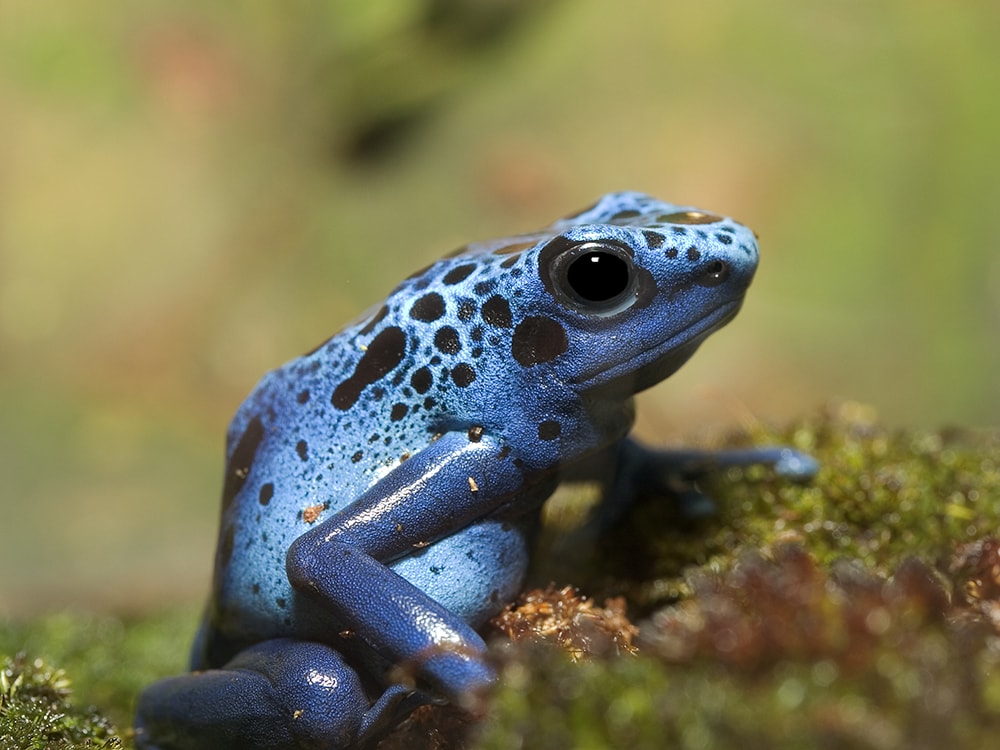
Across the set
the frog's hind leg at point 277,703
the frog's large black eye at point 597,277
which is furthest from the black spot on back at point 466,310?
the frog's hind leg at point 277,703

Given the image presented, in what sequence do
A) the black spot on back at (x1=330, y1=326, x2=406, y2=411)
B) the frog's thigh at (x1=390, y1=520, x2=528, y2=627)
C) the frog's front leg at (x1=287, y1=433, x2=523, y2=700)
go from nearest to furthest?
the frog's front leg at (x1=287, y1=433, x2=523, y2=700) < the frog's thigh at (x1=390, y1=520, x2=528, y2=627) < the black spot on back at (x1=330, y1=326, x2=406, y2=411)

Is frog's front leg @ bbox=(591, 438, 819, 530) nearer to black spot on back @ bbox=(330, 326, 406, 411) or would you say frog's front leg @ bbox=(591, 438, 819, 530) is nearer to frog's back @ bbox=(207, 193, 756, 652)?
frog's back @ bbox=(207, 193, 756, 652)

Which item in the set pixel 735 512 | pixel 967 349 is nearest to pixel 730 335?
pixel 967 349

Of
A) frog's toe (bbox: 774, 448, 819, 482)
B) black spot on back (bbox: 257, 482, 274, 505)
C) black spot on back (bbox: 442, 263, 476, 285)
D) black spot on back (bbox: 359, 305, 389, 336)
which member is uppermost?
black spot on back (bbox: 442, 263, 476, 285)

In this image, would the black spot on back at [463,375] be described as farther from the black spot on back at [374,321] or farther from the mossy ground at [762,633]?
the mossy ground at [762,633]

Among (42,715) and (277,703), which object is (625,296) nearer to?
(277,703)

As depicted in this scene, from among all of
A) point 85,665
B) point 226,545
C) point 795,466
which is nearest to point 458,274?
point 226,545

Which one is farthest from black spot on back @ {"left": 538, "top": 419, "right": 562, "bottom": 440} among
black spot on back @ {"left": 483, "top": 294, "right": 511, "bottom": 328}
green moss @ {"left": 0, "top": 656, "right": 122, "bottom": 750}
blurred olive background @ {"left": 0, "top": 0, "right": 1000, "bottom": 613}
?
blurred olive background @ {"left": 0, "top": 0, "right": 1000, "bottom": 613}
